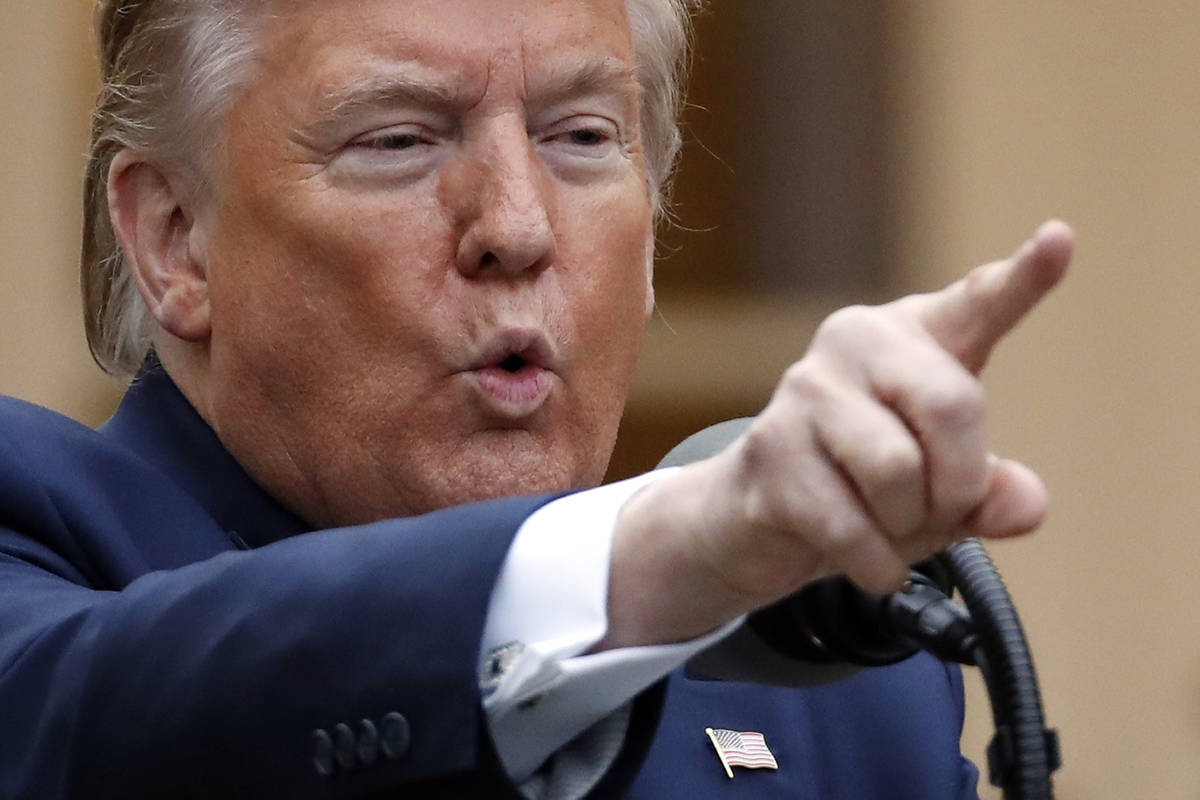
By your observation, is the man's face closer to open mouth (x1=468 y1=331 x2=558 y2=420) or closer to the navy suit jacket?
open mouth (x1=468 y1=331 x2=558 y2=420)

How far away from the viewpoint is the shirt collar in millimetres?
2682

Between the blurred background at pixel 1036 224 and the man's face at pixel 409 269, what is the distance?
374cm

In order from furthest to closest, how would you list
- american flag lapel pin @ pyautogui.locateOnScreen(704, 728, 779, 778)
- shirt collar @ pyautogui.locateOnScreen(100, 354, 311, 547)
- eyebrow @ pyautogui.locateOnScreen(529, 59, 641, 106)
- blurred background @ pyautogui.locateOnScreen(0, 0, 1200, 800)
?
1. blurred background @ pyautogui.locateOnScreen(0, 0, 1200, 800)
2. eyebrow @ pyautogui.locateOnScreen(529, 59, 641, 106)
3. shirt collar @ pyautogui.locateOnScreen(100, 354, 311, 547)
4. american flag lapel pin @ pyautogui.locateOnScreen(704, 728, 779, 778)

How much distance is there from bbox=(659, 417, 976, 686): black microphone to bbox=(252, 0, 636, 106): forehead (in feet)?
3.50

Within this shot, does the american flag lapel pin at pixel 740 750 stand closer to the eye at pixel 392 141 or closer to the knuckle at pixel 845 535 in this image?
the eye at pixel 392 141

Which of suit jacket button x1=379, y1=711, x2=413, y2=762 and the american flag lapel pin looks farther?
the american flag lapel pin

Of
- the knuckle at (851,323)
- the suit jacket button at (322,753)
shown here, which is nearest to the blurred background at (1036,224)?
the suit jacket button at (322,753)

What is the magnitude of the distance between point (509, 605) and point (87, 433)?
33.9 inches

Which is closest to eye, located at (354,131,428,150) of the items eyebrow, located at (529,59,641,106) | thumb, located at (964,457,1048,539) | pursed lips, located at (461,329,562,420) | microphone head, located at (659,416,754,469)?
eyebrow, located at (529,59,641,106)

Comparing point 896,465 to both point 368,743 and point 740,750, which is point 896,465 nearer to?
point 368,743

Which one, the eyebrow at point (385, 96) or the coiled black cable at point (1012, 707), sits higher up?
the eyebrow at point (385, 96)

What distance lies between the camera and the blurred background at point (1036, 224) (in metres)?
6.52

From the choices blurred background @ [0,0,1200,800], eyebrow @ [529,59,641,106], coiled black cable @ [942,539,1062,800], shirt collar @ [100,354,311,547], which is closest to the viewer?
coiled black cable @ [942,539,1062,800]

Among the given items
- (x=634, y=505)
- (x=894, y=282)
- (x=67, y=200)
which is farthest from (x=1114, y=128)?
(x=634, y=505)
